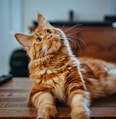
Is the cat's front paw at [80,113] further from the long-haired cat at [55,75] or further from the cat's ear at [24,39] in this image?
the cat's ear at [24,39]

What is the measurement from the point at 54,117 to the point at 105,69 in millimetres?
531

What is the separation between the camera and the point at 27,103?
3.19 feet

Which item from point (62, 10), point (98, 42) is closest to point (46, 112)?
point (98, 42)

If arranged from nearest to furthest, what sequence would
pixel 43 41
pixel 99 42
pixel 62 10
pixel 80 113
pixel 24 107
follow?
pixel 80 113, pixel 24 107, pixel 43 41, pixel 99 42, pixel 62 10

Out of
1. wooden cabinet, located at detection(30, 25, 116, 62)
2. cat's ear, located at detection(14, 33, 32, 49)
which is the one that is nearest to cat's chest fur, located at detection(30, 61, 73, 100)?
cat's ear, located at detection(14, 33, 32, 49)

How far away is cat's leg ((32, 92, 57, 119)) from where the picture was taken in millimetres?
807

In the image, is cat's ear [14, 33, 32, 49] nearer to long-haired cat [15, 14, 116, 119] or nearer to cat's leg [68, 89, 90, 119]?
long-haired cat [15, 14, 116, 119]

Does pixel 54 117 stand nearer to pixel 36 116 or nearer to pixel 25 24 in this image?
pixel 36 116

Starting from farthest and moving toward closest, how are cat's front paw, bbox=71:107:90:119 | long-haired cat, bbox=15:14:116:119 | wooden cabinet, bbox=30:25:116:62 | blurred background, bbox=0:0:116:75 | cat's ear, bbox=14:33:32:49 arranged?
1. blurred background, bbox=0:0:116:75
2. wooden cabinet, bbox=30:25:116:62
3. cat's ear, bbox=14:33:32:49
4. long-haired cat, bbox=15:14:116:119
5. cat's front paw, bbox=71:107:90:119

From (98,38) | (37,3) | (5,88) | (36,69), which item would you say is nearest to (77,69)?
(36,69)

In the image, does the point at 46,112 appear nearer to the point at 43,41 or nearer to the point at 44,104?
the point at 44,104

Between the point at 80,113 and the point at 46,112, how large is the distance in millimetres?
121

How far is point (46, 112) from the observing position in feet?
2.66

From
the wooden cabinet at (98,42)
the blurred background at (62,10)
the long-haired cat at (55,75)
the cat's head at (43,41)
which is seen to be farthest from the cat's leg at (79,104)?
the blurred background at (62,10)
